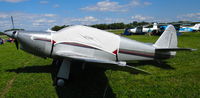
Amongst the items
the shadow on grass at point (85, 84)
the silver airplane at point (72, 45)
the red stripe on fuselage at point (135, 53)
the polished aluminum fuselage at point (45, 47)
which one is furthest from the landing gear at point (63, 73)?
the red stripe on fuselage at point (135, 53)

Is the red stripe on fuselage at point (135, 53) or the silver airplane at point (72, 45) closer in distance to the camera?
the silver airplane at point (72, 45)

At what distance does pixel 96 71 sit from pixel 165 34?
357 centimetres

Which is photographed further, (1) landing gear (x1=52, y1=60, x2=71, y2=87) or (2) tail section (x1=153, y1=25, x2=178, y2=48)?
→ (2) tail section (x1=153, y1=25, x2=178, y2=48)

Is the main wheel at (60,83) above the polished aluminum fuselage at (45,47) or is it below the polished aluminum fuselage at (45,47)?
below

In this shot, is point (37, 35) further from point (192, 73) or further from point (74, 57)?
point (192, 73)

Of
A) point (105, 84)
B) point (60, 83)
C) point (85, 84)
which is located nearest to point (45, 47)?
point (60, 83)

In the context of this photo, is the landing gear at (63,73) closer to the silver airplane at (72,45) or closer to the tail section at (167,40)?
the silver airplane at (72,45)

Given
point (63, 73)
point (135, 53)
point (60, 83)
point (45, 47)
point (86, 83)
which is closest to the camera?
point (60, 83)

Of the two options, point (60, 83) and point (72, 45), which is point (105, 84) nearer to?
point (60, 83)

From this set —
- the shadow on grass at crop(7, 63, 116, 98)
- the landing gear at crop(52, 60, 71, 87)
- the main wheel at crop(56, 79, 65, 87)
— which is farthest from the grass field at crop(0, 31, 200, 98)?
the landing gear at crop(52, 60, 71, 87)

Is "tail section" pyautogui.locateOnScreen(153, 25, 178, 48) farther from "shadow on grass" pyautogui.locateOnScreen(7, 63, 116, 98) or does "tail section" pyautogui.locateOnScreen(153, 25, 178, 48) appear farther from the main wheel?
the main wheel

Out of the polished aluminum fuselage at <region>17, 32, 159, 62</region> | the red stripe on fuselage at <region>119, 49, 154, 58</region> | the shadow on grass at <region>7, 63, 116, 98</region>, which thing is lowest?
the shadow on grass at <region>7, 63, 116, 98</region>

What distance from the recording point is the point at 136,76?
5.40m

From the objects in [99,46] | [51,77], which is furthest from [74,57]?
[51,77]
